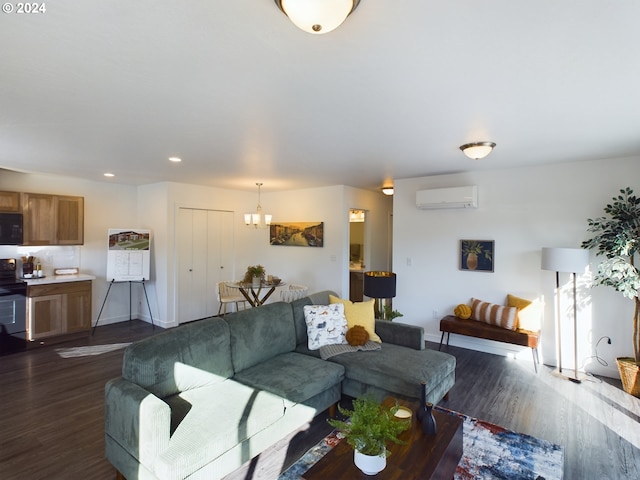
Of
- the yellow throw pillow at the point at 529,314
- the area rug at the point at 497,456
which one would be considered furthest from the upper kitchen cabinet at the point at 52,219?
the yellow throw pillow at the point at 529,314

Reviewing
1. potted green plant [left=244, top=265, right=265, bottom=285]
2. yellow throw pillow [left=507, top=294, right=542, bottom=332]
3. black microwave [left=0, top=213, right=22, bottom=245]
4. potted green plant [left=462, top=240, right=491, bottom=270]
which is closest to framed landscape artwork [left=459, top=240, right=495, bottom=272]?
potted green plant [left=462, top=240, right=491, bottom=270]

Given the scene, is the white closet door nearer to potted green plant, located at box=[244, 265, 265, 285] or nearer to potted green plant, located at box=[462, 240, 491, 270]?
potted green plant, located at box=[244, 265, 265, 285]

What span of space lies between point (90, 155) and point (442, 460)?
14.6 ft

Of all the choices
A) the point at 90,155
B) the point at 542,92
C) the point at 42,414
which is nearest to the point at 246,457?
the point at 42,414

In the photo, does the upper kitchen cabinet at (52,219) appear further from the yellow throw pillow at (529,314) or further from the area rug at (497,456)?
the yellow throw pillow at (529,314)

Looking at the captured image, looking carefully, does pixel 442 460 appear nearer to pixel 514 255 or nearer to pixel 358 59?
pixel 358 59

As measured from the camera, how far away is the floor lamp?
11.6 feet

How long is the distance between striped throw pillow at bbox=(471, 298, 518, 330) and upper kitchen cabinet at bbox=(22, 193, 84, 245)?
611 cm

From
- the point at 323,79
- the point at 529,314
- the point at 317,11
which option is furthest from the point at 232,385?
the point at 529,314

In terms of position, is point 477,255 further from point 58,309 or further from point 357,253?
point 58,309

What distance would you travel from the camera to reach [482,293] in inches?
179

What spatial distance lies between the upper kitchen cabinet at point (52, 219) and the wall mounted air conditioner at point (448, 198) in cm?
541

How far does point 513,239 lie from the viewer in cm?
433

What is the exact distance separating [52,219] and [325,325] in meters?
4.66
